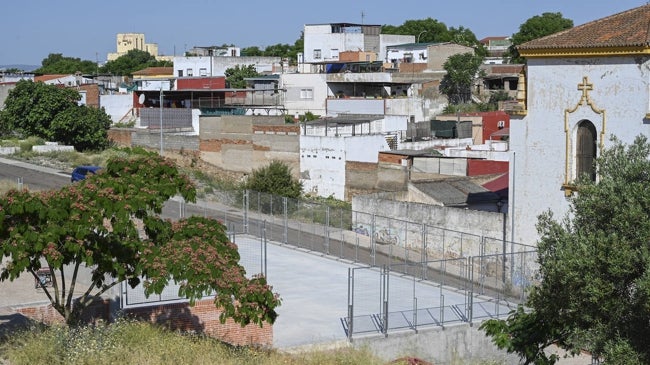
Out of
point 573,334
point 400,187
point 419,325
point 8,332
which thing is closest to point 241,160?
point 400,187

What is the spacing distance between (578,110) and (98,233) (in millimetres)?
17526

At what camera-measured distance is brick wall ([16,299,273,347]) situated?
2345cm

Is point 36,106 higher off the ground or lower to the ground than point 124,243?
higher

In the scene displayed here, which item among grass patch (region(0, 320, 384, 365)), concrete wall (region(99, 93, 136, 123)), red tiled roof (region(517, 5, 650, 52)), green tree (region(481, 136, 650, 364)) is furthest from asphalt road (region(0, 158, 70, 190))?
green tree (region(481, 136, 650, 364))

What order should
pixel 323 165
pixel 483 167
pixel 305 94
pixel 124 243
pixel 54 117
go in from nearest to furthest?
pixel 124 243 → pixel 483 167 → pixel 323 165 → pixel 54 117 → pixel 305 94

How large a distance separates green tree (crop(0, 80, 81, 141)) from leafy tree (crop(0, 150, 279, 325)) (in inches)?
1670

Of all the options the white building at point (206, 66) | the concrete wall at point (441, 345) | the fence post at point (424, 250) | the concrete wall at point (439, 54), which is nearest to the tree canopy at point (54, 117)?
the white building at point (206, 66)

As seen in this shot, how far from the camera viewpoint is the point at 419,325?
25.4 metres

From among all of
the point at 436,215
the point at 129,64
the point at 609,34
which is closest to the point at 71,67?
the point at 129,64

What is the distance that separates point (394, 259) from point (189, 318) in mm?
12287

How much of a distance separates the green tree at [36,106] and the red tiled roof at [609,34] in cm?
3544

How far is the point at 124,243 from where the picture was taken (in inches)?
763

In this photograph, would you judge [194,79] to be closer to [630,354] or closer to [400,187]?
[400,187]

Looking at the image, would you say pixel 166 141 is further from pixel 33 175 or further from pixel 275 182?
pixel 275 182
